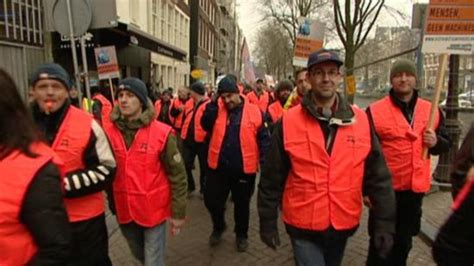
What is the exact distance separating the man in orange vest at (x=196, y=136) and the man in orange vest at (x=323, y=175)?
11.7ft

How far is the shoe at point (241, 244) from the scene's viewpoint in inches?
217

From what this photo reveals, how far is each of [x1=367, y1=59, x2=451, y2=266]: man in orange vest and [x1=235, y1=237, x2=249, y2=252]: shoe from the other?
64.9 inches

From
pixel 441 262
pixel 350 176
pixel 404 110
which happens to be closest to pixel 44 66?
pixel 350 176

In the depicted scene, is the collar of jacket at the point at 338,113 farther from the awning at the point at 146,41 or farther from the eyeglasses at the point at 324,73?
the awning at the point at 146,41

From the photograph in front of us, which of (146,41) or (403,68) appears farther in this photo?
(146,41)

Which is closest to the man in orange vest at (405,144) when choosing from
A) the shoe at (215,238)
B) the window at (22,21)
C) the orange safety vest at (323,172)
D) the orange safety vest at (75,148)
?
the orange safety vest at (323,172)

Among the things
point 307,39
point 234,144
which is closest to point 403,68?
point 234,144

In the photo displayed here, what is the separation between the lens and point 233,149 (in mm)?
5336

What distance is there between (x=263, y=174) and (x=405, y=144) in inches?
58.2

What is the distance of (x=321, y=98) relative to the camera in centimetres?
313

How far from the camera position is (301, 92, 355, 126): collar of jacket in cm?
299

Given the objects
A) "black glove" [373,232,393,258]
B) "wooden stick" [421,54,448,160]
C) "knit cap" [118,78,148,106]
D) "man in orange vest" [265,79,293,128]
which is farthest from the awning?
"black glove" [373,232,393,258]

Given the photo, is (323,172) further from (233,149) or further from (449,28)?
(449,28)

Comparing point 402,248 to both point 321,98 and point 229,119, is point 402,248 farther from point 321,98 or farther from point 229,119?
point 229,119
